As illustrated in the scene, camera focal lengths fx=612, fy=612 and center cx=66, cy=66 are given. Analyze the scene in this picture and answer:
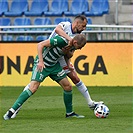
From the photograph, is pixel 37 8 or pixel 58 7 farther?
pixel 37 8

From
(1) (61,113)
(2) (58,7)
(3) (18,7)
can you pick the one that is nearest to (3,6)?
(3) (18,7)

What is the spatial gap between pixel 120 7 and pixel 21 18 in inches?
139

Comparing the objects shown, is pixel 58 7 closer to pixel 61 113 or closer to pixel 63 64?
pixel 61 113

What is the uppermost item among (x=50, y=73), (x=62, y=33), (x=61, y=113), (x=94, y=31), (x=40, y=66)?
(x=62, y=33)

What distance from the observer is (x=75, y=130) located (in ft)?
27.7

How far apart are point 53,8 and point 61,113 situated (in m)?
11.4

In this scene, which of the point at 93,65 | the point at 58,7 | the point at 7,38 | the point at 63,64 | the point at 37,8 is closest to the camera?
the point at 63,64

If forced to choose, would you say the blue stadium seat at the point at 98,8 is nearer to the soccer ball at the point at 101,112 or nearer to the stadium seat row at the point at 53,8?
the stadium seat row at the point at 53,8

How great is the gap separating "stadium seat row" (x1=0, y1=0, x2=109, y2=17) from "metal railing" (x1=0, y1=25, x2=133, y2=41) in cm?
389

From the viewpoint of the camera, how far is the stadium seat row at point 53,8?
2167 cm

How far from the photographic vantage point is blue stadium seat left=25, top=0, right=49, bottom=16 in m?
21.9

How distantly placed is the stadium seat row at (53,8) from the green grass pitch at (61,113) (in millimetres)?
5837

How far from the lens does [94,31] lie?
17.2 m

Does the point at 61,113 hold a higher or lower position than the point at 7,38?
lower
